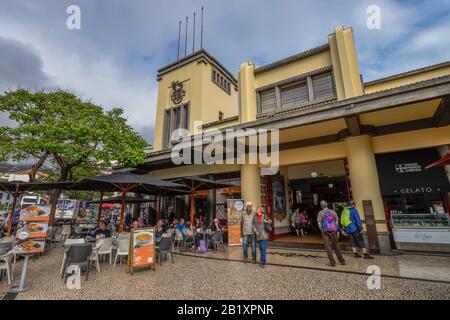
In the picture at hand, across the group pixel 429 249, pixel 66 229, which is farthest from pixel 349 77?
pixel 66 229

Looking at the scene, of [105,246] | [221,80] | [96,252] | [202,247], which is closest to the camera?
[96,252]

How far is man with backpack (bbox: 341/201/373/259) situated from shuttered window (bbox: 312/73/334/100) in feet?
16.7

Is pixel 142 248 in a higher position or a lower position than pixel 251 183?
lower

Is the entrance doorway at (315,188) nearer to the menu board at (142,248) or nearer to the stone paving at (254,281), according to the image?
the stone paving at (254,281)

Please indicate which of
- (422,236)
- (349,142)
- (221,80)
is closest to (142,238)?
(349,142)

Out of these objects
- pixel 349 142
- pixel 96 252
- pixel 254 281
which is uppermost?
pixel 349 142

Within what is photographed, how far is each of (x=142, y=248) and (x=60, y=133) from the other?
816cm

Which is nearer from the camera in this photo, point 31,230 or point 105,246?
point 31,230

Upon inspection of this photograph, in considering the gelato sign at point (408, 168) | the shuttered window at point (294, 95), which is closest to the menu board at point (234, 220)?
the shuttered window at point (294, 95)

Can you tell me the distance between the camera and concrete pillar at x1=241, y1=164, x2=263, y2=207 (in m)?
10.2

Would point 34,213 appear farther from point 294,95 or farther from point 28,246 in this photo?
point 294,95

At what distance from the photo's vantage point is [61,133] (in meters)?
10.6

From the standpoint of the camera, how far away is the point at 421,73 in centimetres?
820
